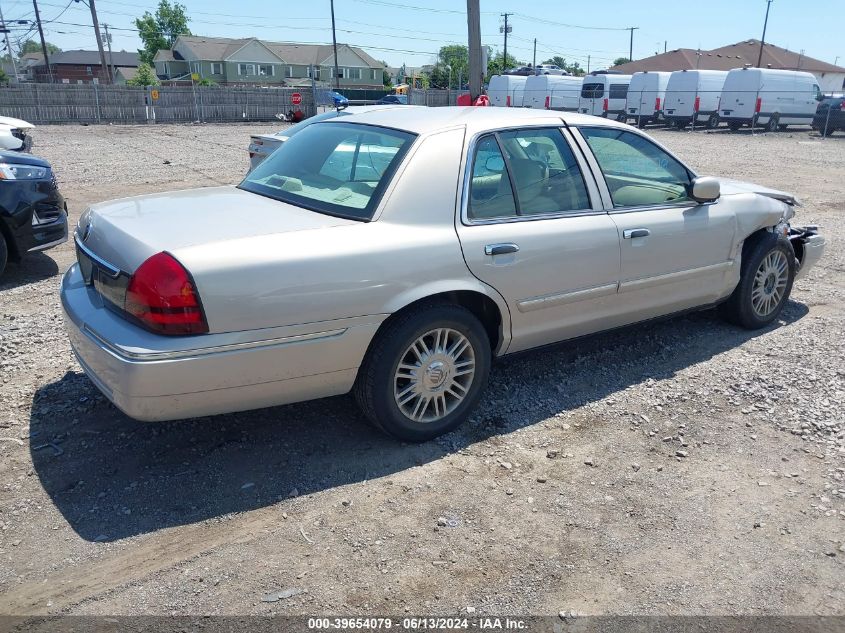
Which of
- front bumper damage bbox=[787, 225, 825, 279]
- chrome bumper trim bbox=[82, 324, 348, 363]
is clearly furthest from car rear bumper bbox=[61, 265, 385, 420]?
front bumper damage bbox=[787, 225, 825, 279]

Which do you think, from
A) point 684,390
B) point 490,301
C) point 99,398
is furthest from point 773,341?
point 99,398

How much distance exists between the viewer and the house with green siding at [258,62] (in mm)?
81938

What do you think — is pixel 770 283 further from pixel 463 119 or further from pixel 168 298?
pixel 168 298

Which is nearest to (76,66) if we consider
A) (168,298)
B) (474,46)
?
(474,46)

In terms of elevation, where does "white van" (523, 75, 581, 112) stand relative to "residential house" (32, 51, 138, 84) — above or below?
below

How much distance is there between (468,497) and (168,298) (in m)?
1.61

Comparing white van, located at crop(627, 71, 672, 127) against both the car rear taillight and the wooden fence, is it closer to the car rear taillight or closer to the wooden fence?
the wooden fence

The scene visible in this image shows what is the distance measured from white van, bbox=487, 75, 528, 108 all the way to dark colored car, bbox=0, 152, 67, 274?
32.1m

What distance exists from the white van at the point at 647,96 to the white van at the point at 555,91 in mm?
2804

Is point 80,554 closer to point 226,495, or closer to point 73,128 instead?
point 226,495

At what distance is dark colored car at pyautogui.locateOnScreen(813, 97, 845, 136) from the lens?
2817 centimetres

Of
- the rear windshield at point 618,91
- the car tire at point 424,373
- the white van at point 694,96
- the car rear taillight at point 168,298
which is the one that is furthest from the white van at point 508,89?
the car rear taillight at point 168,298

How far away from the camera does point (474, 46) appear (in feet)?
47.5

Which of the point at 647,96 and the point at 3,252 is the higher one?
the point at 647,96
